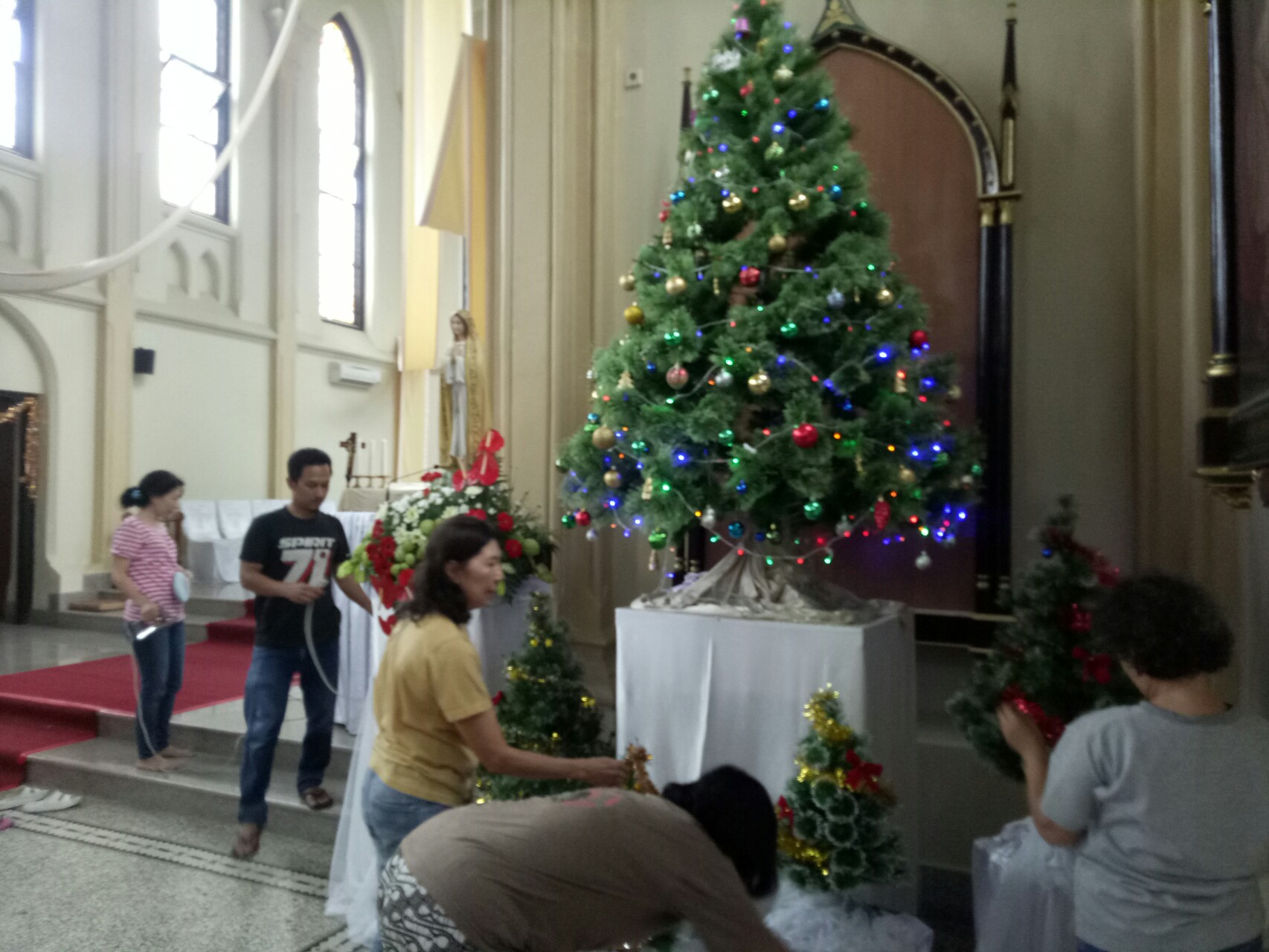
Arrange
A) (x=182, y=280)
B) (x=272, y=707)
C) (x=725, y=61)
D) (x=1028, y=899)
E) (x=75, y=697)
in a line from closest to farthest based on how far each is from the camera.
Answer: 1. (x=1028, y=899)
2. (x=725, y=61)
3. (x=272, y=707)
4. (x=75, y=697)
5. (x=182, y=280)

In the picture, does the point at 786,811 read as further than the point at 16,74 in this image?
No

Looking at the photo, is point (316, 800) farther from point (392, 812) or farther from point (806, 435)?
point (806, 435)

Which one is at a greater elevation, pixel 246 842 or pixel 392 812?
pixel 392 812

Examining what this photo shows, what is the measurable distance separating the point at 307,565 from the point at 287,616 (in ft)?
0.73

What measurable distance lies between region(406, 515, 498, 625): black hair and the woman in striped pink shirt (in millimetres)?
3012

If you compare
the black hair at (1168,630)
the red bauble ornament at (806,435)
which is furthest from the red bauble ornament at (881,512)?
the black hair at (1168,630)

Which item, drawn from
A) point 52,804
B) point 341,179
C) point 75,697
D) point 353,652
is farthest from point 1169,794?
point 341,179

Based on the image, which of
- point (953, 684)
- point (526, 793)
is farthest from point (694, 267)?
point (953, 684)

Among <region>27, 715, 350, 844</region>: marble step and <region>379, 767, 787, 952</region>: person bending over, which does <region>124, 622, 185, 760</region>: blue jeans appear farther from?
<region>379, 767, 787, 952</region>: person bending over

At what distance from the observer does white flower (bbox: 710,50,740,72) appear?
11.6 feet

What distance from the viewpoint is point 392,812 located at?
87.3 inches

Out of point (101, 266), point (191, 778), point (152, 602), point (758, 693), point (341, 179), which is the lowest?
point (191, 778)

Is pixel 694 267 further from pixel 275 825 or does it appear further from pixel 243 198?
pixel 243 198

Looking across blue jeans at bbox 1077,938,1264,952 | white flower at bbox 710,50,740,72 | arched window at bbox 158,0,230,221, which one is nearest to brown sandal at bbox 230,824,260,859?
blue jeans at bbox 1077,938,1264,952
